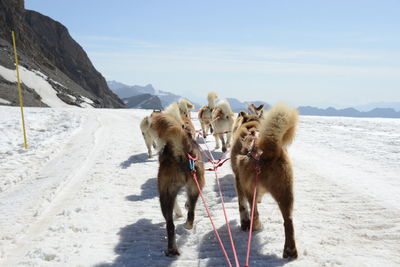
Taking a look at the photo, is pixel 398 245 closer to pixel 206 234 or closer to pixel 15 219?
pixel 206 234

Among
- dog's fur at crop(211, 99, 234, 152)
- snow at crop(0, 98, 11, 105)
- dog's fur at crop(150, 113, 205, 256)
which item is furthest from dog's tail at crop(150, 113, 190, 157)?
snow at crop(0, 98, 11, 105)

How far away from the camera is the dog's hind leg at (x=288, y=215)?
11.6ft

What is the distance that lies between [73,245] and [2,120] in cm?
1480

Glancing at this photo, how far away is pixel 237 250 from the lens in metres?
3.91

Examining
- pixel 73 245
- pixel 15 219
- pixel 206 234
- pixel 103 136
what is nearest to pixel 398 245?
pixel 206 234

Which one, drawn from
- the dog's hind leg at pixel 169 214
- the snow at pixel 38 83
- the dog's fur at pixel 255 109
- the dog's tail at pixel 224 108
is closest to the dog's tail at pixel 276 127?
the dog's hind leg at pixel 169 214

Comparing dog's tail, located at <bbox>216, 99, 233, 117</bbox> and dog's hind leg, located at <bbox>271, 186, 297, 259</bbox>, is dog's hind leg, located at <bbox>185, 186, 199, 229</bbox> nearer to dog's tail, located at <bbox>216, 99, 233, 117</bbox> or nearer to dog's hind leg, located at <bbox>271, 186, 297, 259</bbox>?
dog's hind leg, located at <bbox>271, 186, 297, 259</bbox>

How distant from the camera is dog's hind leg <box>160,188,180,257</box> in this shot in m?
3.81

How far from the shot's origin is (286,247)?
358cm

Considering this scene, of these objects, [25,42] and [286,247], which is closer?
[286,247]

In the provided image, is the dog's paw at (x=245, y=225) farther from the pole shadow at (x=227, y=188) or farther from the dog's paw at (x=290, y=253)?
the pole shadow at (x=227, y=188)

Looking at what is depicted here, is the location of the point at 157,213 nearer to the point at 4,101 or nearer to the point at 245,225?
the point at 245,225

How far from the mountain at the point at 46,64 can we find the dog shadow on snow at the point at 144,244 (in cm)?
4255

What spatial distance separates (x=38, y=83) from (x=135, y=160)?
5939 cm
